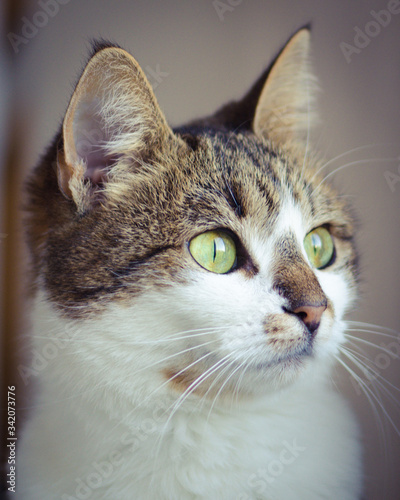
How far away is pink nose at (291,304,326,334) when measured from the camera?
655 mm

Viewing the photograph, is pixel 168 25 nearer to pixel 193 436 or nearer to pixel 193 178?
pixel 193 178

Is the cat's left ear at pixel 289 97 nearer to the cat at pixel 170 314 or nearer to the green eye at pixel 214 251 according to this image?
the cat at pixel 170 314

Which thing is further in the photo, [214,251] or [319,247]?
[319,247]

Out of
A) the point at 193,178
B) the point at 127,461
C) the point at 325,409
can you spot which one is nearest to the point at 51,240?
the point at 193,178

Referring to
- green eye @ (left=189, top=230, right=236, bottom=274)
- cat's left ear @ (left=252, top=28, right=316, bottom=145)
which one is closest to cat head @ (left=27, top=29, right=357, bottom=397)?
green eye @ (left=189, top=230, right=236, bottom=274)

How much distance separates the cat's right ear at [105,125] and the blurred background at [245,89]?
0.09 metres

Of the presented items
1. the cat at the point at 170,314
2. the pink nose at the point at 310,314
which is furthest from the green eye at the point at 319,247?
the pink nose at the point at 310,314

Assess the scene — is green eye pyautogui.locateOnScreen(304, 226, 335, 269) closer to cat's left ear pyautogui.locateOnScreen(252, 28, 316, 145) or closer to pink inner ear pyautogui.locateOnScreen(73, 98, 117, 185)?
cat's left ear pyautogui.locateOnScreen(252, 28, 316, 145)

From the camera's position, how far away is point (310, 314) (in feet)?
2.17

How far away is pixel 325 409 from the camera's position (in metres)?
0.86

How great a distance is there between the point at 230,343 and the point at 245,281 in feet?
0.34

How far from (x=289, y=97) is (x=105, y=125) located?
43 centimetres

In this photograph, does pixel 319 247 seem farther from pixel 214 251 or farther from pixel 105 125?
pixel 105 125

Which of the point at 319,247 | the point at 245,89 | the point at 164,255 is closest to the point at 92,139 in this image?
the point at 164,255
